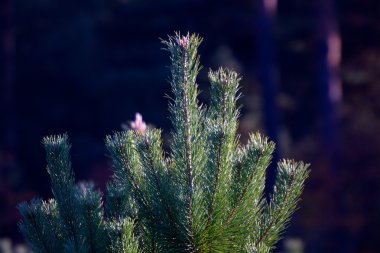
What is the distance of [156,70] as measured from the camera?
2084cm

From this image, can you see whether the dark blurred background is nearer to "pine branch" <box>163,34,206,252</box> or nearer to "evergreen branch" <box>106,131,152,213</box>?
"evergreen branch" <box>106,131,152,213</box>

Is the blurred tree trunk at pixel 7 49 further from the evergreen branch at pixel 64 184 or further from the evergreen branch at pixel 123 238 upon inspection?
the evergreen branch at pixel 123 238

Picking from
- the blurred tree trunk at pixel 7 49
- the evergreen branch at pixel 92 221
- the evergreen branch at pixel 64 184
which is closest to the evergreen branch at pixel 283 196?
the evergreen branch at pixel 92 221

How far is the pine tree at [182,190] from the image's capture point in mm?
2432

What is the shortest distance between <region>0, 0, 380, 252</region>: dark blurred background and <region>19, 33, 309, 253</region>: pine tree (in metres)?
12.5

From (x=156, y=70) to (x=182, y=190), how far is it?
60.7 feet

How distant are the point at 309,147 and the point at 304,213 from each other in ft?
12.0

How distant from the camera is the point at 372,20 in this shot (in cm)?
1709

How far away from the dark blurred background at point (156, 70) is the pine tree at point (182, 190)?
40.9 ft

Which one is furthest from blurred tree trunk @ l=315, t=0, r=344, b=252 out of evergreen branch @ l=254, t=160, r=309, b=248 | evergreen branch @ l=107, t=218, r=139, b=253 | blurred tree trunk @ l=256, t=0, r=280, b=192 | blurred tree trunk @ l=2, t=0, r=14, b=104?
evergreen branch @ l=107, t=218, r=139, b=253

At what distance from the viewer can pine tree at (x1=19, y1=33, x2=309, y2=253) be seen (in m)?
2.43

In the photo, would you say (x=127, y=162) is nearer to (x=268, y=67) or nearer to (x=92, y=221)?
(x=92, y=221)

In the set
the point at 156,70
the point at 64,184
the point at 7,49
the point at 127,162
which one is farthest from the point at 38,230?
the point at 7,49

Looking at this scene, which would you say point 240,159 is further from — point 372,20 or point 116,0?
point 116,0
